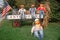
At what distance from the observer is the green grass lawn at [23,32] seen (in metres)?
13.8

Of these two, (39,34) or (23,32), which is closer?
(39,34)

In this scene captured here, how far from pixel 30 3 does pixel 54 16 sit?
1.67 meters

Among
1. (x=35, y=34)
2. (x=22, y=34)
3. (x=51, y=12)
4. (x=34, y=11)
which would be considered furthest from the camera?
(x=51, y=12)

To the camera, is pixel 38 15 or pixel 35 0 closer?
pixel 38 15

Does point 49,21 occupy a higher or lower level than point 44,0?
lower

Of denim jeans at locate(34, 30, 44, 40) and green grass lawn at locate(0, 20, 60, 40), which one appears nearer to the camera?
denim jeans at locate(34, 30, 44, 40)

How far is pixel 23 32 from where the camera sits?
1470 cm

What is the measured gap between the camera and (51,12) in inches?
675

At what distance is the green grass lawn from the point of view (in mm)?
13758

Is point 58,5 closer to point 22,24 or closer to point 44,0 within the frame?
point 44,0

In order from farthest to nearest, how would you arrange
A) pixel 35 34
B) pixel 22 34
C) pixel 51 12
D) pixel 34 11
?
pixel 51 12 < pixel 34 11 < pixel 22 34 < pixel 35 34

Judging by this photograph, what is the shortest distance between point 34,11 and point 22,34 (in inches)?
81.6

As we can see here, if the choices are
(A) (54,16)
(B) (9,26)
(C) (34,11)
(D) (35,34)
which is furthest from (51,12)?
(D) (35,34)

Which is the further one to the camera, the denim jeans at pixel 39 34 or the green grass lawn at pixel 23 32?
the green grass lawn at pixel 23 32
